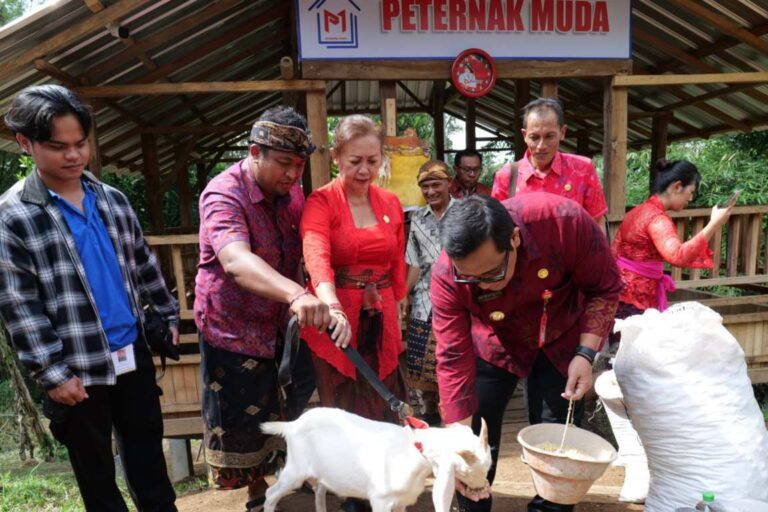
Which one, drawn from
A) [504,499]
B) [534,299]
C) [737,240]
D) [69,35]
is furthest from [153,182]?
[737,240]

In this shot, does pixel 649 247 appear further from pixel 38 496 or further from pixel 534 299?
pixel 38 496

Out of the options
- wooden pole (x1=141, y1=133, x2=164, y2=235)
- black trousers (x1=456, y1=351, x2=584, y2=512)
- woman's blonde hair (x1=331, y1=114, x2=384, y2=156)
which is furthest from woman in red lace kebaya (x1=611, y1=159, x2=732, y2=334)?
wooden pole (x1=141, y1=133, x2=164, y2=235)

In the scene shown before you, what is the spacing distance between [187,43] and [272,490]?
507 centimetres

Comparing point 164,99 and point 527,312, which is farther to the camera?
point 164,99

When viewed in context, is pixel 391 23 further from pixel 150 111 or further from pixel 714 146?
pixel 714 146

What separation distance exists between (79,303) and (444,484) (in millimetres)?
1570

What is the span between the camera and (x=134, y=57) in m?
4.93

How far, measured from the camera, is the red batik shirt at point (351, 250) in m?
2.36

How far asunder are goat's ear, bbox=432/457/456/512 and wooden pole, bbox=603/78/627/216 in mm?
3998

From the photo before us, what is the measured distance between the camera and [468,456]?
1.84 meters

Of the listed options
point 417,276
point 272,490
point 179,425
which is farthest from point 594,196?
point 179,425

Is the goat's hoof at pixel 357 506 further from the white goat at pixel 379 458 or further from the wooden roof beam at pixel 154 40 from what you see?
the wooden roof beam at pixel 154 40

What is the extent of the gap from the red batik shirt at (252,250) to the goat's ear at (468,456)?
1.11 metres

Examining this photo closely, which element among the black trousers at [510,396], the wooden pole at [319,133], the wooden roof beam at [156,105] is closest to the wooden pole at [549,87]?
the wooden pole at [319,133]
